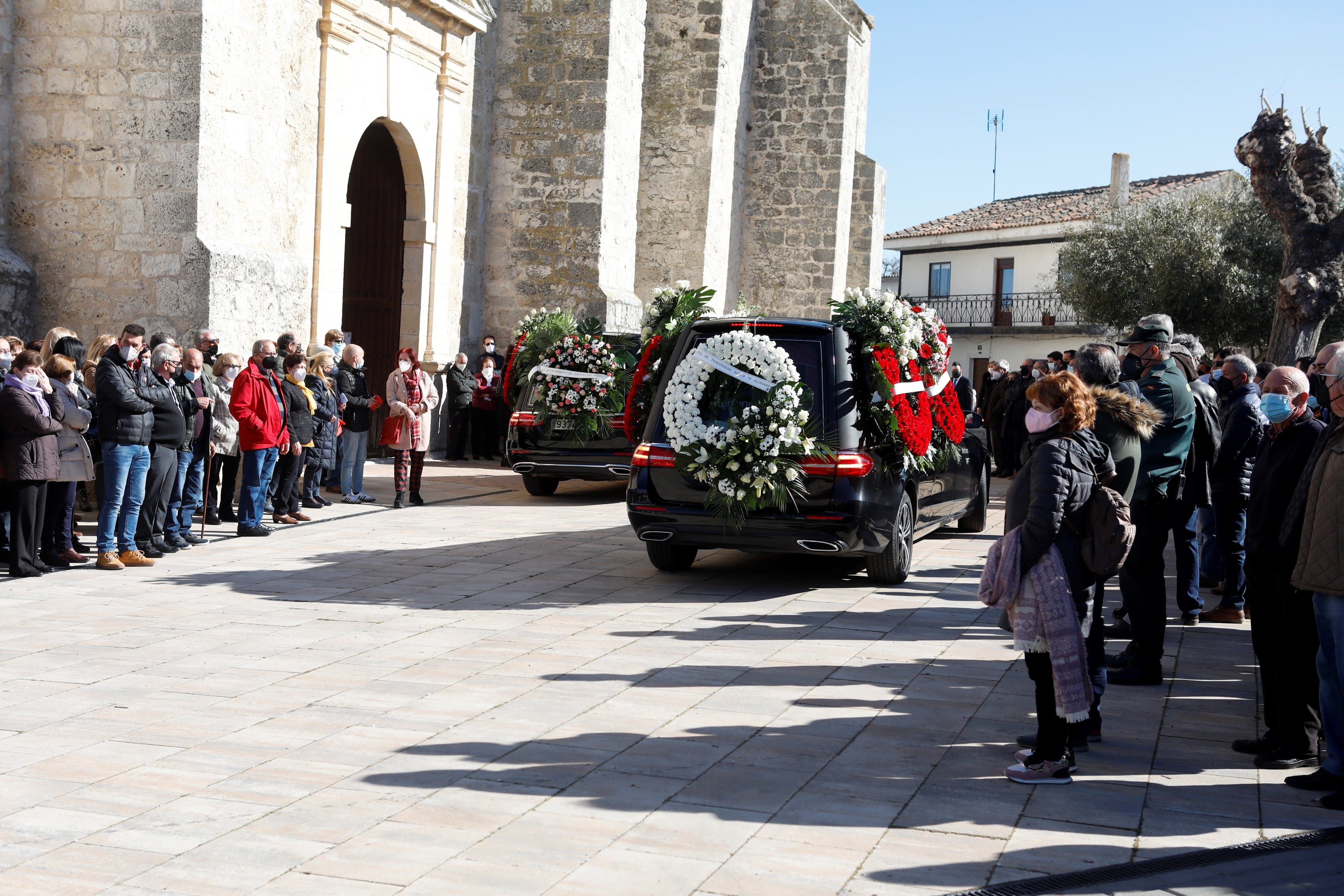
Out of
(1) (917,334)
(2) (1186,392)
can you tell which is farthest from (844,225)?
(2) (1186,392)

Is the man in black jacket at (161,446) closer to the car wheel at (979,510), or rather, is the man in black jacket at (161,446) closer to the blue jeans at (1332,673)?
the car wheel at (979,510)

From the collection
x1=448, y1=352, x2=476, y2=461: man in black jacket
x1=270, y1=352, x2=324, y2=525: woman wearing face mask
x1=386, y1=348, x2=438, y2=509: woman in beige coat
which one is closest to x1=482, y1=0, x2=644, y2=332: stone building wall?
x1=448, y1=352, x2=476, y2=461: man in black jacket

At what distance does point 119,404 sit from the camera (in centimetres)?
910

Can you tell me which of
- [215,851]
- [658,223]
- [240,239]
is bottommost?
[215,851]

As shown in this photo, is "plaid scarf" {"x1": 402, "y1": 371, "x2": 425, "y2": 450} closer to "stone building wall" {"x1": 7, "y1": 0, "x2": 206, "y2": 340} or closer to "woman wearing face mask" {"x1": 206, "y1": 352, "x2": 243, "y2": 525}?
"woman wearing face mask" {"x1": 206, "y1": 352, "x2": 243, "y2": 525}

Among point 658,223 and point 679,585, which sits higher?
point 658,223

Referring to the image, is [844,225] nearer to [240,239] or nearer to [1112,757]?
[240,239]

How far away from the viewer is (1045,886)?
3.92m

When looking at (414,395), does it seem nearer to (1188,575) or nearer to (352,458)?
(352,458)

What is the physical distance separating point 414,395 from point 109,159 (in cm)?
368

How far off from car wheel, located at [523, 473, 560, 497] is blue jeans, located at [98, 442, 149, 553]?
5726mm

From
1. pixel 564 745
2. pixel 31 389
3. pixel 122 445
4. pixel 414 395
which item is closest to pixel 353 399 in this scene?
pixel 414 395

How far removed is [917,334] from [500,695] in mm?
4825

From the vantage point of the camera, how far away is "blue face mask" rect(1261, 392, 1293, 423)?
5.91m
